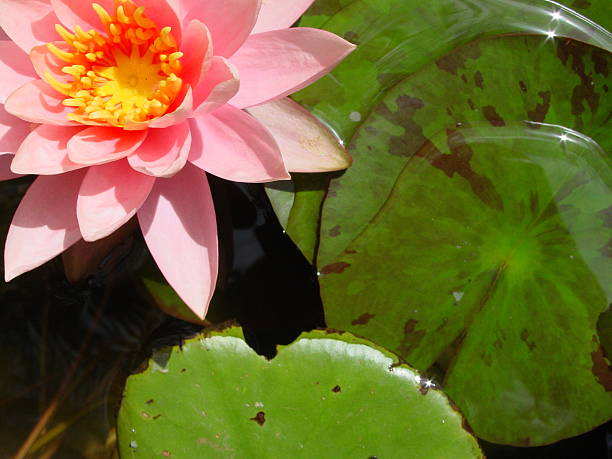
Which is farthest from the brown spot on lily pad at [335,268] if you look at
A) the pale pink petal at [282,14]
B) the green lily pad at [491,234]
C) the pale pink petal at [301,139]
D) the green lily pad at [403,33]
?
the pale pink petal at [282,14]

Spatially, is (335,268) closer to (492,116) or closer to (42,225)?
(492,116)

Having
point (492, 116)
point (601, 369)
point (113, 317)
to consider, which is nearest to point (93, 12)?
point (113, 317)

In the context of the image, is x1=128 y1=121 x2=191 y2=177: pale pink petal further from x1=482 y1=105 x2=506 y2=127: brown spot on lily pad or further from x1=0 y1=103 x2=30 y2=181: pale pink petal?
x1=482 y1=105 x2=506 y2=127: brown spot on lily pad

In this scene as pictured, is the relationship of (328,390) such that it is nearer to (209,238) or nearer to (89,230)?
(209,238)

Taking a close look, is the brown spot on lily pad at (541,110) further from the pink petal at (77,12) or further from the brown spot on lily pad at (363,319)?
the pink petal at (77,12)

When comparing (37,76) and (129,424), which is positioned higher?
(37,76)

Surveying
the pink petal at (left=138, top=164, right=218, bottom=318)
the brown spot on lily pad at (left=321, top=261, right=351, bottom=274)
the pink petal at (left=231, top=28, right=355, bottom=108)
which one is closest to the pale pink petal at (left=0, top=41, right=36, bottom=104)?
the pink petal at (left=138, top=164, right=218, bottom=318)

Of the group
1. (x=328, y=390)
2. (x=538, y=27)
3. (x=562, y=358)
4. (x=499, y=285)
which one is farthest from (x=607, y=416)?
(x=538, y=27)
